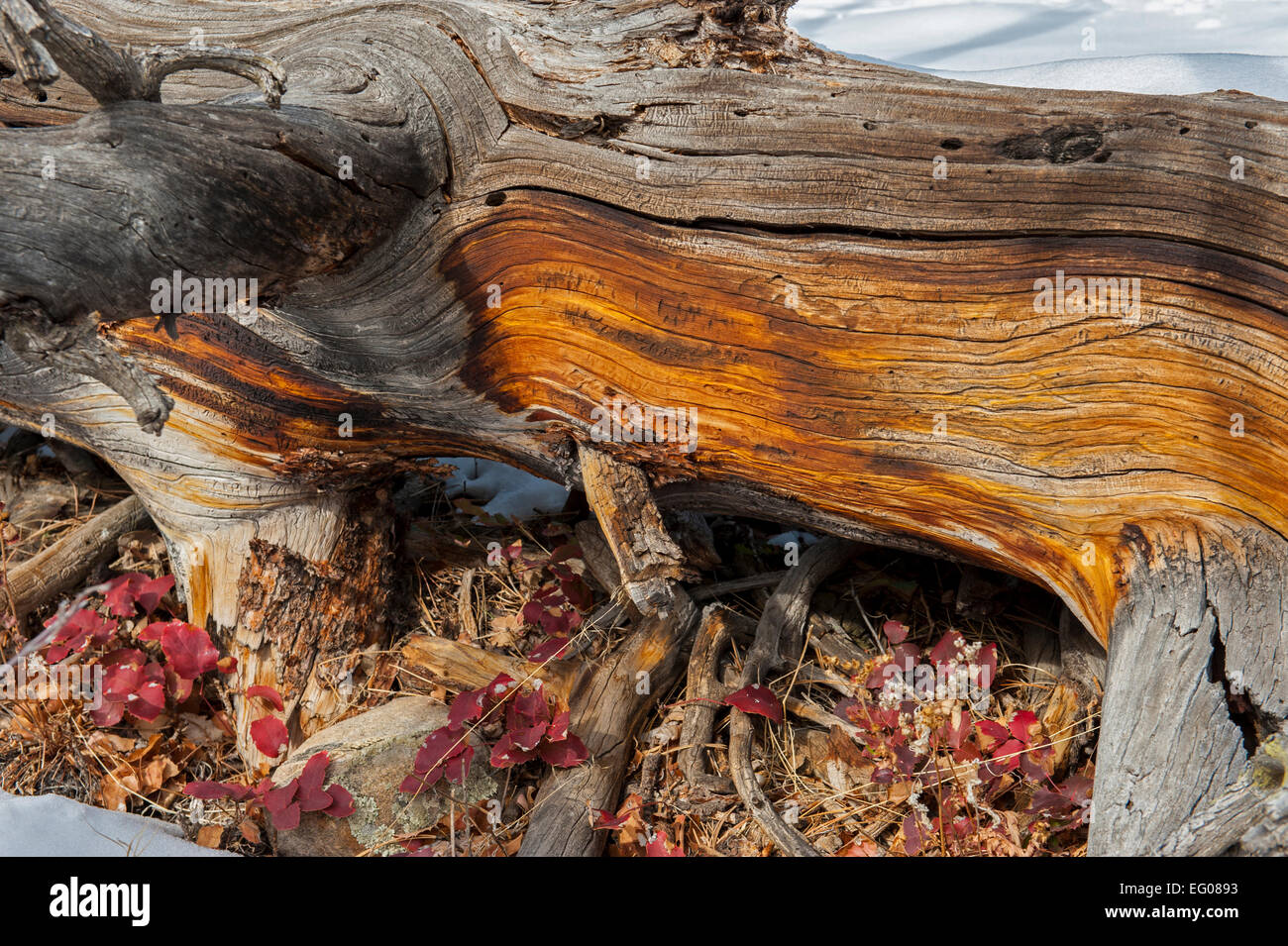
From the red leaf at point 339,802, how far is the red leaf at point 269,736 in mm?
466

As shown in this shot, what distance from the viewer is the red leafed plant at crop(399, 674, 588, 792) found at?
3.26m

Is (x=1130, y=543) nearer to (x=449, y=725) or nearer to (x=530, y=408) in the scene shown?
(x=530, y=408)

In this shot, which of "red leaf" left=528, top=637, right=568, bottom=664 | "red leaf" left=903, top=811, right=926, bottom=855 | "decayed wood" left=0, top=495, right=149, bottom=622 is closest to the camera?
"red leaf" left=903, top=811, right=926, bottom=855

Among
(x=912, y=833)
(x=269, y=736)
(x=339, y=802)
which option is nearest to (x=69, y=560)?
(x=269, y=736)

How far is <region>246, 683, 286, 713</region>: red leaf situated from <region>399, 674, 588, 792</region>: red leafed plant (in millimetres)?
780

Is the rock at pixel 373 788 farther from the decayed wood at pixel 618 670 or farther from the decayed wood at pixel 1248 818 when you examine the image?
the decayed wood at pixel 1248 818

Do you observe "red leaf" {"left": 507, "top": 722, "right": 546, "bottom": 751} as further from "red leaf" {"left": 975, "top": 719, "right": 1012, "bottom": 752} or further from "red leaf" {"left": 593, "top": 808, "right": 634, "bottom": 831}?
"red leaf" {"left": 975, "top": 719, "right": 1012, "bottom": 752}

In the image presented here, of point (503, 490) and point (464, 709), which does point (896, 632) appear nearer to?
point (464, 709)

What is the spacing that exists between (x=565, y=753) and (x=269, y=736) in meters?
1.18

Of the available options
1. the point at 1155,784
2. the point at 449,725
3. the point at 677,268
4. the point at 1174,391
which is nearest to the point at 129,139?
the point at 677,268

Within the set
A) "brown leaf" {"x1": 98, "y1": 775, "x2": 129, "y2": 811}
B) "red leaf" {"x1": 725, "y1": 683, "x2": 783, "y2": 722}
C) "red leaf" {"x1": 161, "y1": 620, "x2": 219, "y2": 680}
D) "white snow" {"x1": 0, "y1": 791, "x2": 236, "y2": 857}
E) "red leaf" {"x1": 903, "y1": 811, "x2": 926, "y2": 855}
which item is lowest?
"red leaf" {"x1": 903, "y1": 811, "x2": 926, "y2": 855}

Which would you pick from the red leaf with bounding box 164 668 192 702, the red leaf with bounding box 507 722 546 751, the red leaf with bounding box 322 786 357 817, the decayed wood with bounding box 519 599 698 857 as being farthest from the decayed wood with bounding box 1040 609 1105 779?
the red leaf with bounding box 164 668 192 702

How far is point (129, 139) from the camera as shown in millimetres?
2510

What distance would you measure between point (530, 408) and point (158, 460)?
5.70 ft
